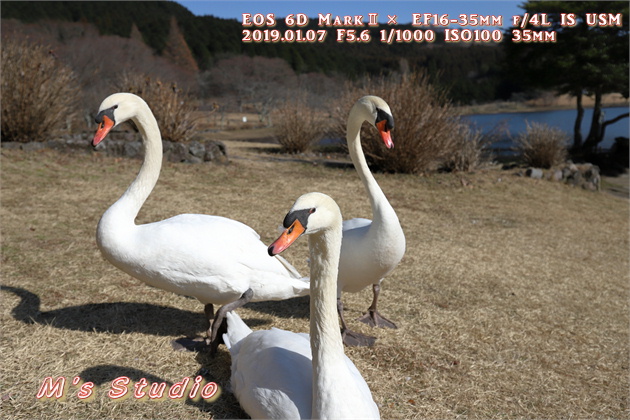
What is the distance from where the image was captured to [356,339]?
12.1ft

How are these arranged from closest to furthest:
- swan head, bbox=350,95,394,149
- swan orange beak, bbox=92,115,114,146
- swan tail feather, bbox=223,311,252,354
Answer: swan tail feather, bbox=223,311,252,354 → swan orange beak, bbox=92,115,114,146 → swan head, bbox=350,95,394,149

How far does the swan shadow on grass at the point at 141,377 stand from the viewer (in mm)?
2829

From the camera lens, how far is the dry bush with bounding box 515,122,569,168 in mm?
11977

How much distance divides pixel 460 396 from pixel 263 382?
56.0 inches

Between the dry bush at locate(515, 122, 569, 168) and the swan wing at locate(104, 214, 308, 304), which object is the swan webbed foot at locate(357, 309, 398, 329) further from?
the dry bush at locate(515, 122, 569, 168)

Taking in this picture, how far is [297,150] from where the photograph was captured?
13.6 metres

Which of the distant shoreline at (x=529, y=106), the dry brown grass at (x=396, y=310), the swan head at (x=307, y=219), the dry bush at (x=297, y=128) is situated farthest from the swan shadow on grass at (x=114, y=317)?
the distant shoreline at (x=529, y=106)

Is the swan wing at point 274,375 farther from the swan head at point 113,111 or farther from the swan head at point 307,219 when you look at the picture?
the swan head at point 113,111

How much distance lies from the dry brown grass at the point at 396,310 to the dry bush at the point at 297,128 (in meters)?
5.06

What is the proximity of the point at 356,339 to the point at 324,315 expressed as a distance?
1.62 m

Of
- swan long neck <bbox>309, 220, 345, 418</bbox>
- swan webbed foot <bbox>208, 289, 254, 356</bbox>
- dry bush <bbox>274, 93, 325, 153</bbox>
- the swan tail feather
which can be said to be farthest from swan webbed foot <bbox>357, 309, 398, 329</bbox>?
dry bush <bbox>274, 93, 325, 153</bbox>

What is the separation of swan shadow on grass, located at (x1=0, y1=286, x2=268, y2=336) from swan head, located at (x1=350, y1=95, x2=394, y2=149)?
171 centimetres

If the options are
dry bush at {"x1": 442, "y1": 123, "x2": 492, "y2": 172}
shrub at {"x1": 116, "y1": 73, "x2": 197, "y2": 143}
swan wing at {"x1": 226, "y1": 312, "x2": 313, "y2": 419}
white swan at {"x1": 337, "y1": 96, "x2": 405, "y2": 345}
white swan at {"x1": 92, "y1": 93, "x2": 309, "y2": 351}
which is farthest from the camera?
dry bush at {"x1": 442, "y1": 123, "x2": 492, "y2": 172}

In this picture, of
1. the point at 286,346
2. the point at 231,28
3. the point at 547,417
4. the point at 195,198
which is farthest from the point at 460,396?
the point at 231,28
